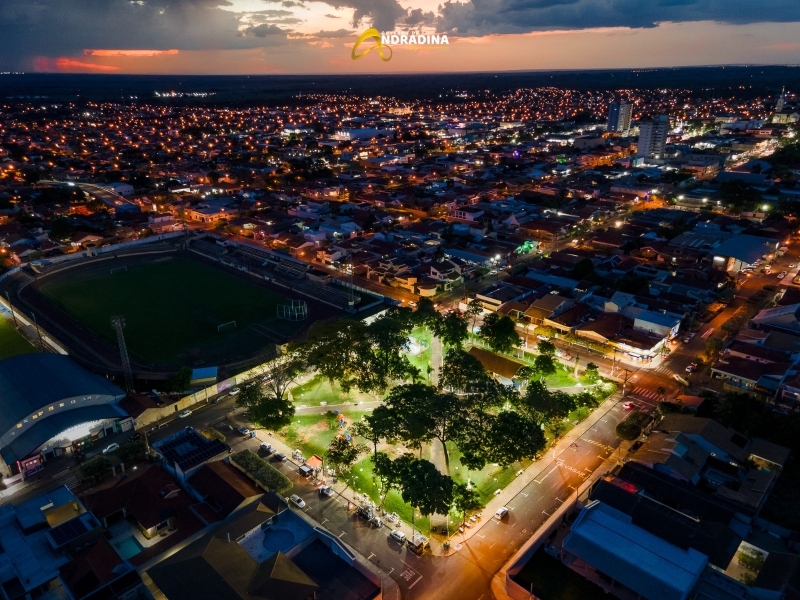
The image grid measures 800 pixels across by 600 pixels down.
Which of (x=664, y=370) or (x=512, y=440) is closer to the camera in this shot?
(x=512, y=440)

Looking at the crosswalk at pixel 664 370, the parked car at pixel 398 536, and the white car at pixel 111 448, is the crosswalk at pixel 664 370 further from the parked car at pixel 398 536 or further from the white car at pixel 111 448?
the white car at pixel 111 448

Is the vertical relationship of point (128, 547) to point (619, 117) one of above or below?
below

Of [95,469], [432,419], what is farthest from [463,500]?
[95,469]

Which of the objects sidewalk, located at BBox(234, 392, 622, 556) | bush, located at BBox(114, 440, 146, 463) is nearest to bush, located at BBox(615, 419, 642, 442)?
sidewalk, located at BBox(234, 392, 622, 556)

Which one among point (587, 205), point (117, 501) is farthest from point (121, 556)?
point (587, 205)

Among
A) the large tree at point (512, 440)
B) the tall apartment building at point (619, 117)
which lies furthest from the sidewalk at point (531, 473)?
the tall apartment building at point (619, 117)

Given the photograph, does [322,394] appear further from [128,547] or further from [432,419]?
[128,547]
